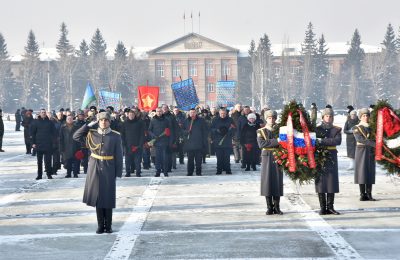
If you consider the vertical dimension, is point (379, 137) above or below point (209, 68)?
below

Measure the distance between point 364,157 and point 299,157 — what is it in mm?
2622

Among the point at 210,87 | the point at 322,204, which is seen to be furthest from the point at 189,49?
the point at 322,204

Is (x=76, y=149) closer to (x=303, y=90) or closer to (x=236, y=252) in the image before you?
(x=236, y=252)

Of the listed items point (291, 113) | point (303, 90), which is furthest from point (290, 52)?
point (291, 113)

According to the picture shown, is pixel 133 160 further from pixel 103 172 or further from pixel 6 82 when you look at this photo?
pixel 6 82

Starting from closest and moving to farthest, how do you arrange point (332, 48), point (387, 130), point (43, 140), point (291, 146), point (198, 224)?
1. point (198, 224)
2. point (291, 146)
3. point (387, 130)
4. point (43, 140)
5. point (332, 48)

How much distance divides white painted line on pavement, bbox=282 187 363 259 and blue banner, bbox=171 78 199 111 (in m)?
14.3

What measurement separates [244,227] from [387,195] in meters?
4.85

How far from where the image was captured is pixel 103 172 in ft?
37.6

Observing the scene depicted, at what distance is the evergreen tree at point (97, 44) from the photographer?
12731cm

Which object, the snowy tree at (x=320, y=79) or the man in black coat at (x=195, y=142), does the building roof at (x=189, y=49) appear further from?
the man in black coat at (x=195, y=142)

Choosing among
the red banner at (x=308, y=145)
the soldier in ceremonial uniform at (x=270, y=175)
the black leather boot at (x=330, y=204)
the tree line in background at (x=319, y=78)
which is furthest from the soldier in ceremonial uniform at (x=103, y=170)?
the tree line in background at (x=319, y=78)

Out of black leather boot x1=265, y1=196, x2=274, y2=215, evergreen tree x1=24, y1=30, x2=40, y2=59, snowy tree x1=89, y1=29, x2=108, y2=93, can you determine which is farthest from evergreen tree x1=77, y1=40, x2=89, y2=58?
black leather boot x1=265, y1=196, x2=274, y2=215

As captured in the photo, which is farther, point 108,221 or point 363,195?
point 363,195
